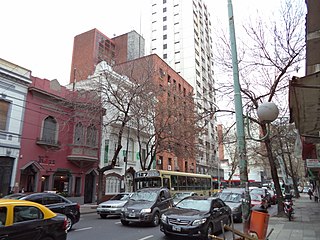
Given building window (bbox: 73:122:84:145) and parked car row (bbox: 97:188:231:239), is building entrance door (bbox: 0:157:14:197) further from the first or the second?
parked car row (bbox: 97:188:231:239)

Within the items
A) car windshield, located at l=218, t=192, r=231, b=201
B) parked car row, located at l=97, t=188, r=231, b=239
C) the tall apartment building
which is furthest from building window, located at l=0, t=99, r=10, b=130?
the tall apartment building

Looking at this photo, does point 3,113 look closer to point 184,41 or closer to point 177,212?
point 177,212

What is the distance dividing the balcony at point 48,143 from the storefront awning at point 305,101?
1826cm

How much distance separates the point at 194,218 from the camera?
381 inches

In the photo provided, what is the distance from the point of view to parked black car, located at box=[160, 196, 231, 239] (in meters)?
9.47

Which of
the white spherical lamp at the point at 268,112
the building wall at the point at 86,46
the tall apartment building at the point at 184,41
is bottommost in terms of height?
the white spherical lamp at the point at 268,112

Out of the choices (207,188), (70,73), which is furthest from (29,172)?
(70,73)

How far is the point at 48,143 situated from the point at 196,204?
14.4 meters

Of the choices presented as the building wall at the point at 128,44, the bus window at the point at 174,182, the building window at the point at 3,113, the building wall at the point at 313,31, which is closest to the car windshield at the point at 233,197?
the bus window at the point at 174,182

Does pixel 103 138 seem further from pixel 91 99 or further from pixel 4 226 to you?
pixel 4 226

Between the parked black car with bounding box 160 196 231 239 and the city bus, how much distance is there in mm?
9725

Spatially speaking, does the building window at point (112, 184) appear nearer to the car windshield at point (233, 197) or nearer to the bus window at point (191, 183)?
the bus window at point (191, 183)

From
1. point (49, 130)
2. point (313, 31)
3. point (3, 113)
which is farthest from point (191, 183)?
point (313, 31)

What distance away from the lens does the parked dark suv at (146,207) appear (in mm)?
12578
